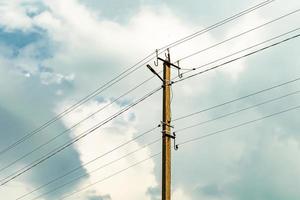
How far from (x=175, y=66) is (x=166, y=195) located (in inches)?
281

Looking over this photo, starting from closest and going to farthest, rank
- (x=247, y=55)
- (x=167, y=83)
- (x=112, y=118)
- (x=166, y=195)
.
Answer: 1. (x=166, y=195)
2. (x=247, y=55)
3. (x=167, y=83)
4. (x=112, y=118)

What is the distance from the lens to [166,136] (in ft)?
72.7

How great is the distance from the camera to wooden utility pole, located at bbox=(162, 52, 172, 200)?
2066cm

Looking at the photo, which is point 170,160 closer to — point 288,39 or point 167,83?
point 167,83

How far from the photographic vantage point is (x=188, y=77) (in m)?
24.5

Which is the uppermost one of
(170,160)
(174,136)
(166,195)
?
(174,136)

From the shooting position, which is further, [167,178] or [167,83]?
[167,83]

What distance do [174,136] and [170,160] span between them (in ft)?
4.76

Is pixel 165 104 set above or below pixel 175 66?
below

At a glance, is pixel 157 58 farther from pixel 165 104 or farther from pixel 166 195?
pixel 166 195

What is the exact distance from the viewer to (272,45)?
21297mm

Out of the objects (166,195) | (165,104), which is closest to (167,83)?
(165,104)

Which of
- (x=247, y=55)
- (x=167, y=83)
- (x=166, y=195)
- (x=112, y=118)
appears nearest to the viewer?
(x=166, y=195)

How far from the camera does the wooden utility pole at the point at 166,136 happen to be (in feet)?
67.8
